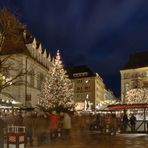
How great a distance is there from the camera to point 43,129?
2745 centimetres

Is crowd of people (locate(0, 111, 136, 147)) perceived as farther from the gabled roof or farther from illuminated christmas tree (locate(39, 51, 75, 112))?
the gabled roof

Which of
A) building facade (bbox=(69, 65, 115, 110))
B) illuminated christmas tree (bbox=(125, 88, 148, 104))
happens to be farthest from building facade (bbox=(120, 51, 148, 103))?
illuminated christmas tree (bbox=(125, 88, 148, 104))

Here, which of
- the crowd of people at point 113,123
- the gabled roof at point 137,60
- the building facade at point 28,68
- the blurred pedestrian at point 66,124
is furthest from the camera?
the gabled roof at point 137,60

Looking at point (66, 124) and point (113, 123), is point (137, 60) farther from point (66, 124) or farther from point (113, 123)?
point (66, 124)

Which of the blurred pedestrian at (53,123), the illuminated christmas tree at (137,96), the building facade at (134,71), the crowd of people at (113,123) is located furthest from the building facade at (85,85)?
the blurred pedestrian at (53,123)

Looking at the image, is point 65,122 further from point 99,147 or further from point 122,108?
point 122,108

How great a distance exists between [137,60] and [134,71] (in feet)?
13.0

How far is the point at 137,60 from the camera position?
11719 cm

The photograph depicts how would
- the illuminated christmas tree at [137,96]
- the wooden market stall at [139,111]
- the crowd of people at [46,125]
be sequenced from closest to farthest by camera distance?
the crowd of people at [46,125] → the wooden market stall at [139,111] → the illuminated christmas tree at [137,96]

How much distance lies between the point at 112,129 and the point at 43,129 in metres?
13.3

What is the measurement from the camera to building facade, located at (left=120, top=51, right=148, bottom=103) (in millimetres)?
112562

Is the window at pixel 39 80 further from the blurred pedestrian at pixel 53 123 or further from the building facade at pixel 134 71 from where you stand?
the building facade at pixel 134 71

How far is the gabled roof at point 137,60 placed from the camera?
11510cm

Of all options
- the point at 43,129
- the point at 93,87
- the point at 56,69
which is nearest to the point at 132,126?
the point at 43,129
